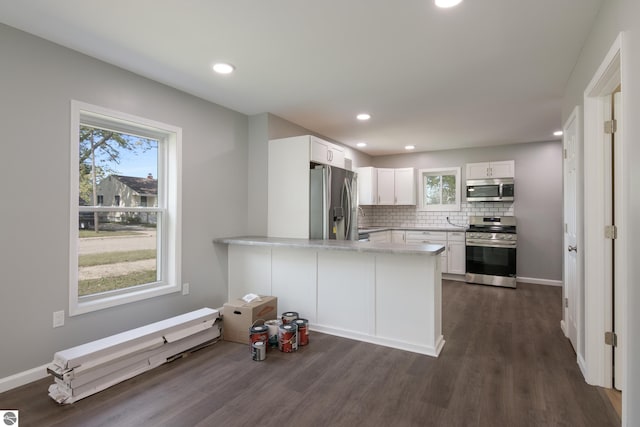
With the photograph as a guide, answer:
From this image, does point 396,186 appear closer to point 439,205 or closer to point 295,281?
point 439,205

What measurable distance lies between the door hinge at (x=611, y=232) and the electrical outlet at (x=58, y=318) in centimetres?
390

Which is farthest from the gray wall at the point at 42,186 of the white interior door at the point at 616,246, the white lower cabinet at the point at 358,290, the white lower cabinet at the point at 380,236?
the white interior door at the point at 616,246

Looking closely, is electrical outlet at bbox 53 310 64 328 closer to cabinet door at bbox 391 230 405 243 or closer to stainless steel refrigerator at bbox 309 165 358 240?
stainless steel refrigerator at bbox 309 165 358 240

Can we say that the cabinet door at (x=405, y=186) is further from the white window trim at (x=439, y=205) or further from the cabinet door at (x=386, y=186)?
the white window trim at (x=439, y=205)

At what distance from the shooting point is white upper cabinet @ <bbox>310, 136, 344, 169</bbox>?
3.93 m

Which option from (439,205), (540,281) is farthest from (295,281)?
(540,281)

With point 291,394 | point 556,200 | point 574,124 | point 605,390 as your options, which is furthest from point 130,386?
point 556,200

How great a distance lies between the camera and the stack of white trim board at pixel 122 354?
6.86 feet

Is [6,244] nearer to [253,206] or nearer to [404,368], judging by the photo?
[253,206]

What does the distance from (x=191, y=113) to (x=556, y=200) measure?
575cm

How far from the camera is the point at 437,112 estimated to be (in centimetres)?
399

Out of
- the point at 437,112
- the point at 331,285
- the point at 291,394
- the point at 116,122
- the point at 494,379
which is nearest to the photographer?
the point at 291,394

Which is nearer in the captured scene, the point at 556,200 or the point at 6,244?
the point at 6,244

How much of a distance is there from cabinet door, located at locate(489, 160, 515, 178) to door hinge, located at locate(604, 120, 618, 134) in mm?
3682
